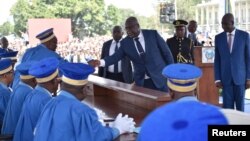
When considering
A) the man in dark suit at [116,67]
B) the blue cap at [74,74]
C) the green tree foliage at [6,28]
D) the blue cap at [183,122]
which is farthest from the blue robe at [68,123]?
the green tree foliage at [6,28]

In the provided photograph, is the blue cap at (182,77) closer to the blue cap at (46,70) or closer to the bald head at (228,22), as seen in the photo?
the blue cap at (46,70)

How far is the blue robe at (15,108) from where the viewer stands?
338 centimetres

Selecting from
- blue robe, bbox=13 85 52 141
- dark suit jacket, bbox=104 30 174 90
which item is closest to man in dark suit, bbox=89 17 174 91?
dark suit jacket, bbox=104 30 174 90

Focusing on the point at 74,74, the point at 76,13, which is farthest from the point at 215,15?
the point at 74,74

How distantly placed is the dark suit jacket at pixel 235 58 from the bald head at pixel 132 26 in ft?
3.50

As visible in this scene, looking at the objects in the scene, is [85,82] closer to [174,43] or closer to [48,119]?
[48,119]

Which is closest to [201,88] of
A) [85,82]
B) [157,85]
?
[157,85]

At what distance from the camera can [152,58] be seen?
16.5ft

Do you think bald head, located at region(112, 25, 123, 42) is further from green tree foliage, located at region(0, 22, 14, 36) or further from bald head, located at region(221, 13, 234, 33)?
green tree foliage, located at region(0, 22, 14, 36)

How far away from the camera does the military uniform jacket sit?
642 centimetres

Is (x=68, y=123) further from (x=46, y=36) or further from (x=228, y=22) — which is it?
(x=228, y=22)

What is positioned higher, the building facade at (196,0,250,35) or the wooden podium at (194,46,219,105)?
the building facade at (196,0,250,35)

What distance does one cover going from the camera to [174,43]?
6453 mm

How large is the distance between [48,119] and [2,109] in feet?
5.85
